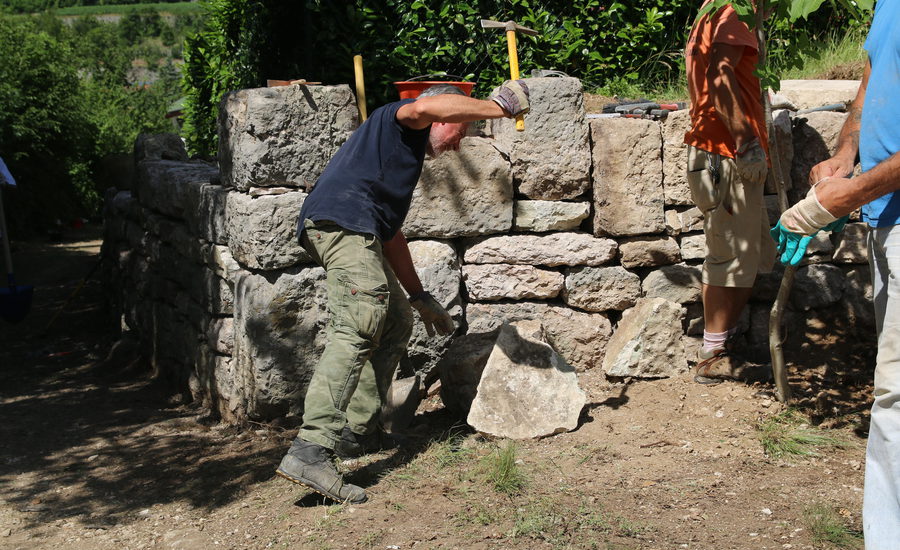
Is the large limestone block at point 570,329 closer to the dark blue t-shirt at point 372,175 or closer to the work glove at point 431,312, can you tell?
the work glove at point 431,312

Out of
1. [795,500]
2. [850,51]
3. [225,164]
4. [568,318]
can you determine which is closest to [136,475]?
[225,164]

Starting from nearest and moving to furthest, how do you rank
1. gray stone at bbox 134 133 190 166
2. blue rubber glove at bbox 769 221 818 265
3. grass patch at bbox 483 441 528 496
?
blue rubber glove at bbox 769 221 818 265, grass patch at bbox 483 441 528 496, gray stone at bbox 134 133 190 166

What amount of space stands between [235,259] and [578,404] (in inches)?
74.1

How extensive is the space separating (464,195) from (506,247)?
1.19ft

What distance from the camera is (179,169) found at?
233 inches

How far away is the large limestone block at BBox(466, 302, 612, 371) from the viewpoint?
4.76 m

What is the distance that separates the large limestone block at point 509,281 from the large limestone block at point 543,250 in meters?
0.04

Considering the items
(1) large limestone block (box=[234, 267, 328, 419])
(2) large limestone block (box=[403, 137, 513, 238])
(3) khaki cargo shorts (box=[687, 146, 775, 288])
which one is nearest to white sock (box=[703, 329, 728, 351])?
(3) khaki cargo shorts (box=[687, 146, 775, 288])

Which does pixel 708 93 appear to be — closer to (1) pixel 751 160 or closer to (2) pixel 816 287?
(1) pixel 751 160

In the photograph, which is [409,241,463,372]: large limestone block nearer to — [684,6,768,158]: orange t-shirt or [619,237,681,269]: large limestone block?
[619,237,681,269]: large limestone block

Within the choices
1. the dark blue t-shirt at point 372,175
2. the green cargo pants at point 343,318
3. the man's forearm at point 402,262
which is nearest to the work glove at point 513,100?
the dark blue t-shirt at point 372,175

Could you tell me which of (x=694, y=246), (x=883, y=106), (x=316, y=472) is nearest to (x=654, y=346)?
(x=694, y=246)

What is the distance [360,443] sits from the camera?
395cm

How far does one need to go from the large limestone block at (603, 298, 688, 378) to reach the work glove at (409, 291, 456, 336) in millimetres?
943
